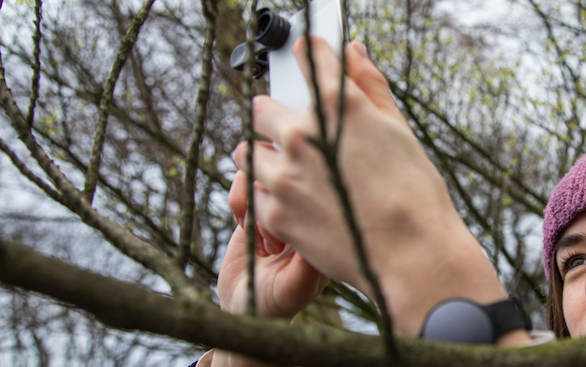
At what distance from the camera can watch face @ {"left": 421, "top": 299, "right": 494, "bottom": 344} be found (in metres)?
0.59

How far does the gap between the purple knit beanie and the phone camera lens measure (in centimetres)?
104

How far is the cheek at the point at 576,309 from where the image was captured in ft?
4.46

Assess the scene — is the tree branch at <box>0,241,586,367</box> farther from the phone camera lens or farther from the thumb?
the phone camera lens

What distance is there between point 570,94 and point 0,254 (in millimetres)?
4186

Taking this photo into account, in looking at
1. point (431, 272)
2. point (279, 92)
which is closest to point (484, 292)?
point (431, 272)

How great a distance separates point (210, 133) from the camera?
14.2ft

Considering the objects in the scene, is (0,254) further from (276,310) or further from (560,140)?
(560,140)

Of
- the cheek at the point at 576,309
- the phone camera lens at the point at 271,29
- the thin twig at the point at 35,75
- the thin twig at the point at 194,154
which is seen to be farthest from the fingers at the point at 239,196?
the cheek at the point at 576,309

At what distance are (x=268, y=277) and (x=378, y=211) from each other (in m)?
0.43

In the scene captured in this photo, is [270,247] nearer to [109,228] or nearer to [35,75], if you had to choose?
[109,228]

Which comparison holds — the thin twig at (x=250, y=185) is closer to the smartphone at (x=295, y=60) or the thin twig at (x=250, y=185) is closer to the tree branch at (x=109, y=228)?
the tree branch at (x=109, y=228)

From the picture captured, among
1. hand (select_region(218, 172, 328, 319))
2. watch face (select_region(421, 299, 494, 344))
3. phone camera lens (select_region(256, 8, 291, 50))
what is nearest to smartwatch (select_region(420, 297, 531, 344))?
watch face (select_region(421, 299, 494, 344))

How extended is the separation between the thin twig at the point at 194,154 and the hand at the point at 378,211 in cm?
13

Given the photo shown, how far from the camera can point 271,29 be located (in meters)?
0.90
